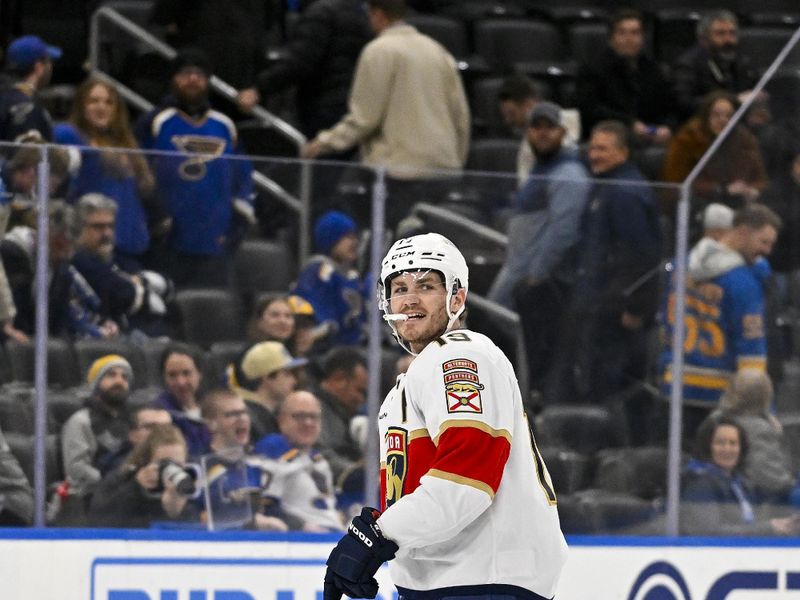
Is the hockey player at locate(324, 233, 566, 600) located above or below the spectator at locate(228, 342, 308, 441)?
above

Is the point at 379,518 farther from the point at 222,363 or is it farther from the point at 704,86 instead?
the point at 704,86

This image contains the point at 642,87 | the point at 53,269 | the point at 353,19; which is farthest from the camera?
the point at 642,87

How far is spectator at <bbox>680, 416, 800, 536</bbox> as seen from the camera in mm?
6152

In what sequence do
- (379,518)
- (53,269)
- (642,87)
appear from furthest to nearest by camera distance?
1. (642,87)
2. (53,269)
3. (379,518)

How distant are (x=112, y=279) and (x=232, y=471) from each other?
2.49 ft

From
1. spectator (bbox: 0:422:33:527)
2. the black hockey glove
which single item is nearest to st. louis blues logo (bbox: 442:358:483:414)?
the black hockey glove

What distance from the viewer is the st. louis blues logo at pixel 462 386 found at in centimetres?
349

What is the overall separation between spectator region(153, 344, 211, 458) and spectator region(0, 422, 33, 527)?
52 cm

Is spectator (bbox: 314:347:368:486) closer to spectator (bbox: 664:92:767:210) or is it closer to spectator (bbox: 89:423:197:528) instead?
spectator (bbox: 89:423:197:528)

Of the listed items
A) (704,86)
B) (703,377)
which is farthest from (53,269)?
(704,86)

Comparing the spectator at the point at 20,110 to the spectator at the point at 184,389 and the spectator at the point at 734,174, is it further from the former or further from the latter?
the spectator at the point at 734,174

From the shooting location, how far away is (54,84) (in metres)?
8.94

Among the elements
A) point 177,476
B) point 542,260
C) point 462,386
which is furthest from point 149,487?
point 462,386

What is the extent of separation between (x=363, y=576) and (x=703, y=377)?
2932mm
